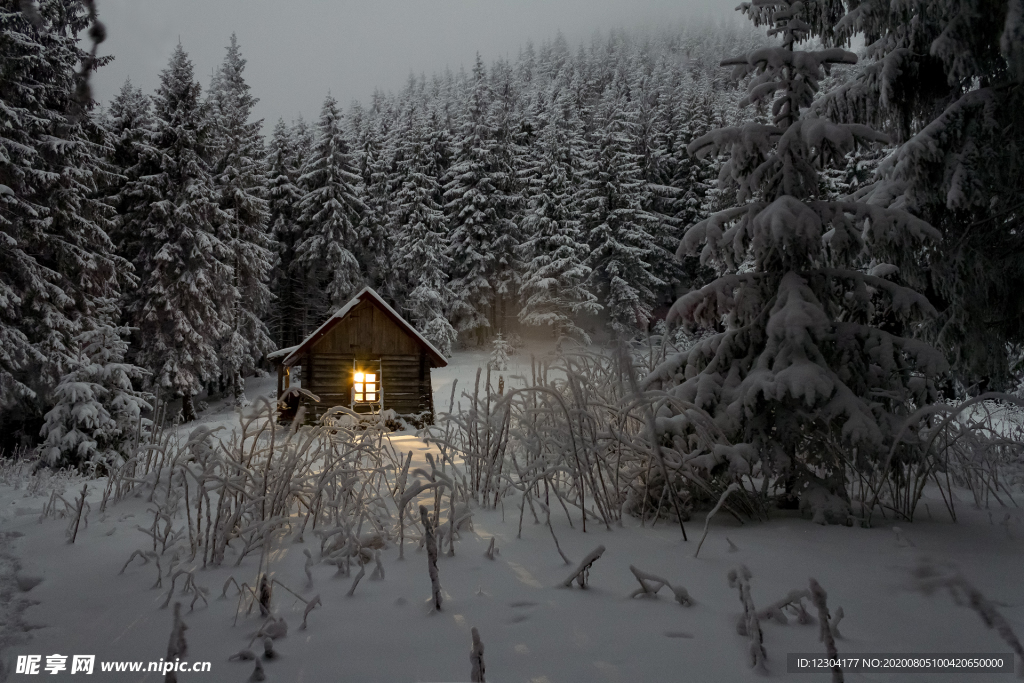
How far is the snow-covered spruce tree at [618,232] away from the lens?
1104 inches

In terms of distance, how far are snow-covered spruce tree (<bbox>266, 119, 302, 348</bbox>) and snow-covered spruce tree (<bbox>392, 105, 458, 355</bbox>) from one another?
5990mm

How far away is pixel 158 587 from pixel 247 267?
2270cm

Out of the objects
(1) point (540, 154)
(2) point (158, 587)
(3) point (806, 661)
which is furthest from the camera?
(1) point (540, 154)

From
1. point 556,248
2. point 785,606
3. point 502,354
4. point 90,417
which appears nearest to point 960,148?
point 785,606

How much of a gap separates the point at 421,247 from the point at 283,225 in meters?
8.07

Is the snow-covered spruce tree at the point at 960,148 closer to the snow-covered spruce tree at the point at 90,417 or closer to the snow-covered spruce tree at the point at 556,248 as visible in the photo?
the snow-covered spruce tree at the point at 90,417

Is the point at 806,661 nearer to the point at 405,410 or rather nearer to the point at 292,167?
the point at 405,410

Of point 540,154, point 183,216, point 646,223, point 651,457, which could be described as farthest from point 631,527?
point 540,154

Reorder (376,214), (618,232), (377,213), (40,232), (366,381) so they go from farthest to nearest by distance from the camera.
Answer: (377,213)
(376,214)
(618,232)
(366,381)
(40,232)

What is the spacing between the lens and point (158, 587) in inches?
90.9

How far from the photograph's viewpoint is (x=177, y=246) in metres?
18.8

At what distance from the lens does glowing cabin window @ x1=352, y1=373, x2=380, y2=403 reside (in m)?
16.7

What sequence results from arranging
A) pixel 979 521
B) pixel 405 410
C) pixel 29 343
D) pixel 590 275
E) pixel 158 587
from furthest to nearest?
pixel 590 275
pixel 405 410
pixel 29 343
pixel 979 521
pixel 158 587

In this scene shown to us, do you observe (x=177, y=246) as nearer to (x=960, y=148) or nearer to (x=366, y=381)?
(x=366, y=381)
